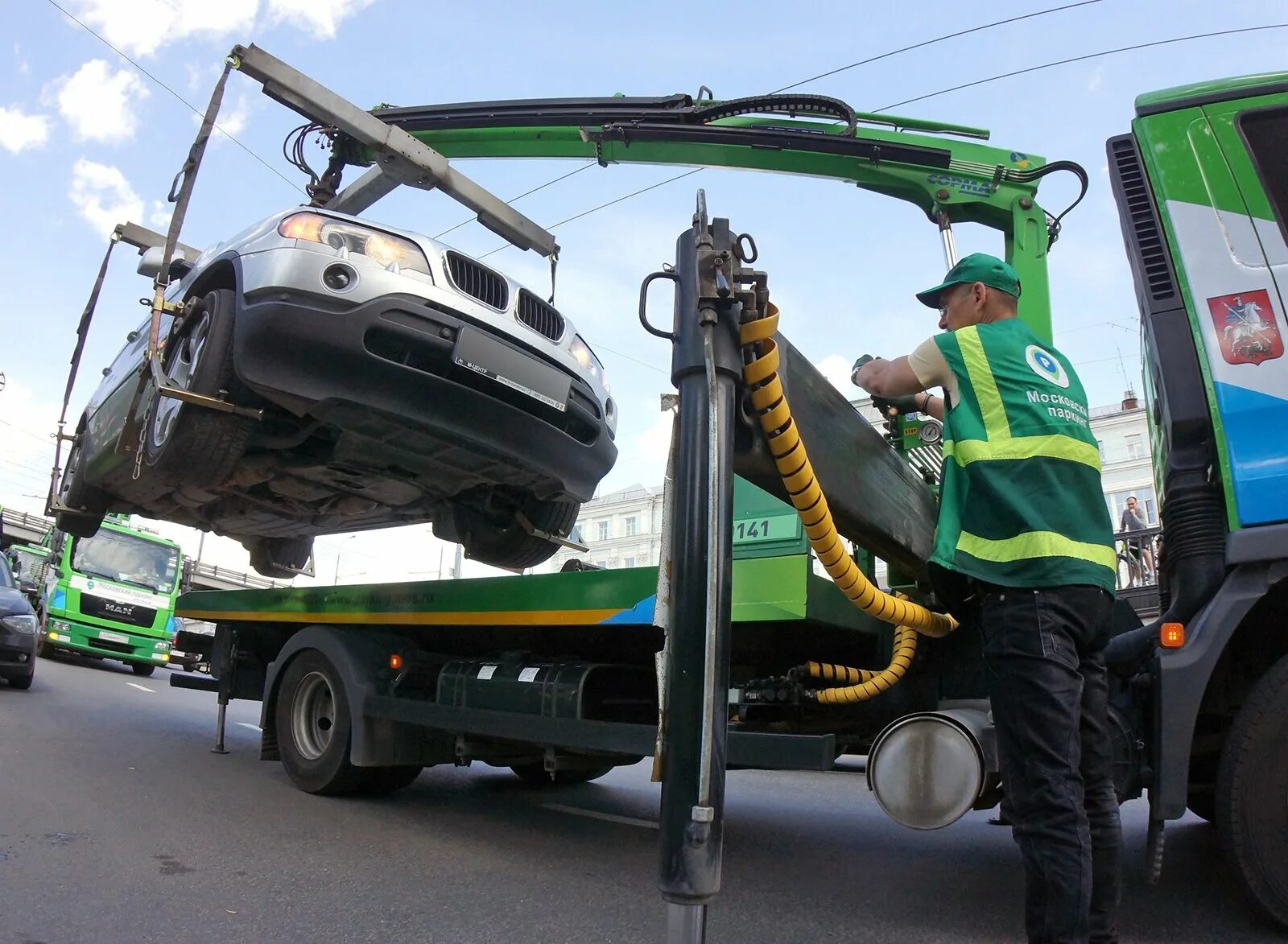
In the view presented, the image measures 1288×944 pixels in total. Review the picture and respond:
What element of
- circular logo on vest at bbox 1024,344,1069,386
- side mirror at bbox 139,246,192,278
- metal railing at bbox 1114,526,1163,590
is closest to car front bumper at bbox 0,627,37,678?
side mirror at bbox 139,246,192,278

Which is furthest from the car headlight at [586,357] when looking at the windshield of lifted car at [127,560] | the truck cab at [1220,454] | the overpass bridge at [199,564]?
the overpass bridge at [199,564]

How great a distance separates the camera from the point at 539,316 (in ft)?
15.5

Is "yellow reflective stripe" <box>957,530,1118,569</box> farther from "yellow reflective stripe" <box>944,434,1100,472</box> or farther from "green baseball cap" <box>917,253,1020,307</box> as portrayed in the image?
"green baseball cap" <box>917,253,1020,307</box>

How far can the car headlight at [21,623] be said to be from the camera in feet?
30.0

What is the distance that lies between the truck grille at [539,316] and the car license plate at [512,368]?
0.23 metres

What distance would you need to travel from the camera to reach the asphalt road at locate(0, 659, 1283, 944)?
287 centimetres

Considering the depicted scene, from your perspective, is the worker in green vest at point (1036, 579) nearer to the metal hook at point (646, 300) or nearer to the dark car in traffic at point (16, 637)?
the metal hook at point (646, 300)

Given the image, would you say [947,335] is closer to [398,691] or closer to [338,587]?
[398,691]

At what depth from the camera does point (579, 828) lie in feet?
15.1

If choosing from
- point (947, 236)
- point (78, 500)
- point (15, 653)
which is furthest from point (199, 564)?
point (947, 236)

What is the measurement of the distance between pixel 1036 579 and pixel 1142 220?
61.8 inches

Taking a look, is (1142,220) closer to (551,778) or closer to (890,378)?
(890,378)

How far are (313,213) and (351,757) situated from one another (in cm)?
254

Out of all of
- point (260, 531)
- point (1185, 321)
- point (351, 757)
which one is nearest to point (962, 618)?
point (1185, 321)
